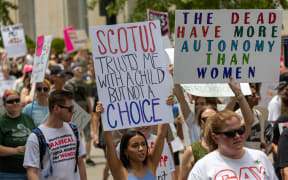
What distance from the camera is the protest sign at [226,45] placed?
20.4 ft

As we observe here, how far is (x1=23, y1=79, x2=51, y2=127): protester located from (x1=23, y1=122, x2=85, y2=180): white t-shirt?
2.27 meters

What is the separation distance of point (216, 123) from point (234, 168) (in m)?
0.33

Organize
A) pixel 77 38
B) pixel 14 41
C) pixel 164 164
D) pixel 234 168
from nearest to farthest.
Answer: pixel 234 168 < pixel 164 164 < pixel 14 41 < pixel 77 38

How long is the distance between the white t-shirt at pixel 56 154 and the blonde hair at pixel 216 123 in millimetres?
1618

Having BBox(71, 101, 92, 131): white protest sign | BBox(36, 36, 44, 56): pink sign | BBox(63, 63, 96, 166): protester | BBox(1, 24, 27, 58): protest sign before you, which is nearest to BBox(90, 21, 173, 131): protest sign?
BBox(71, 101, 92, 131): white protest sign

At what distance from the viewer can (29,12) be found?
Result: 42.7 meters

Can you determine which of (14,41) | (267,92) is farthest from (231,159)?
(14,41)

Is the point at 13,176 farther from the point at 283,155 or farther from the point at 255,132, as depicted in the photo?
the point at 283,155

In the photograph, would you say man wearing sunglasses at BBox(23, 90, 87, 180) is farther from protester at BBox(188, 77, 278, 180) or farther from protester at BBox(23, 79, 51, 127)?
protester at BBox(23, 79, 51, 127)

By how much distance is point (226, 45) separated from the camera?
20.6 feet

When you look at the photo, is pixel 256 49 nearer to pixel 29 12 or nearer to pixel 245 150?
pixel 245 150

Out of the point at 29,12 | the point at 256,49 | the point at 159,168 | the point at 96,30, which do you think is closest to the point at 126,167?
the point at 159,168

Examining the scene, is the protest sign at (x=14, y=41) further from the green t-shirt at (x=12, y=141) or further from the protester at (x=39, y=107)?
the green t-shirt at (x=12, y=141)

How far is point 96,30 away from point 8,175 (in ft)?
5.53
